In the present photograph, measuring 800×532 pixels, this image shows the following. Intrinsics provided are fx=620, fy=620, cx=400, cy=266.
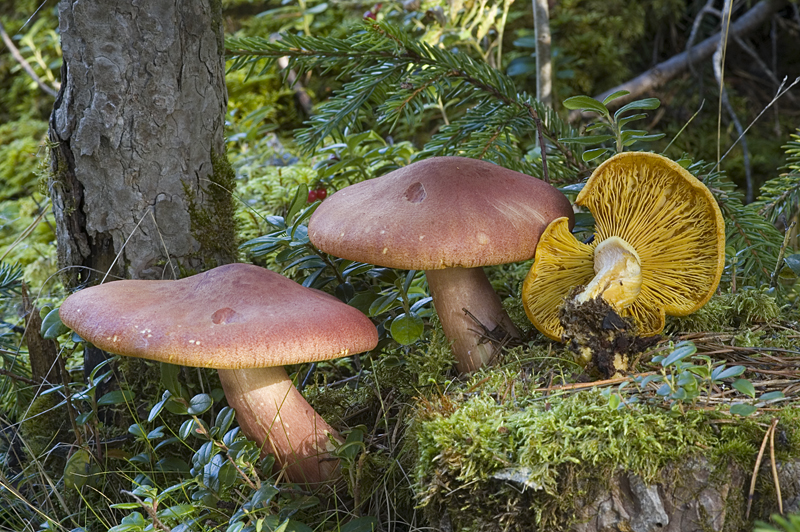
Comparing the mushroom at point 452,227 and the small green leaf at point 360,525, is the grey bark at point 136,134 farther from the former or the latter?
the small green leaf at point 360,525

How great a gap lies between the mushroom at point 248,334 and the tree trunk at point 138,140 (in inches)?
17.4

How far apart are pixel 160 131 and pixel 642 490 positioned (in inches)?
77.5

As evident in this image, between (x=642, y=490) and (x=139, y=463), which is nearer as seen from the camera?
(x=642, y=490)

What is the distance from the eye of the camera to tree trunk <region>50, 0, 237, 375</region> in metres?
2.20

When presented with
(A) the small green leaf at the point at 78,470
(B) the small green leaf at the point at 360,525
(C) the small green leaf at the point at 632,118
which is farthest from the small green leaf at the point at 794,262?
(A) the small green leaf at the point at 78,470

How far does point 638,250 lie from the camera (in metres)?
2.05

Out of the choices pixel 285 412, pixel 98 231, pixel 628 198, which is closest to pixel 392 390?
pixel 285 412

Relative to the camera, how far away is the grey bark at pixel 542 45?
3.21 meters

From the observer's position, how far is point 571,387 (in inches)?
70.5

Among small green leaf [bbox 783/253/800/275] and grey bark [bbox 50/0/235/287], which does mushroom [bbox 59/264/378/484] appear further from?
small green leaf [bbox 783/253/800/275]

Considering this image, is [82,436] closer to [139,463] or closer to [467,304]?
[139,463]

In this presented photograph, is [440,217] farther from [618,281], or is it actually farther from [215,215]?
[215,215]

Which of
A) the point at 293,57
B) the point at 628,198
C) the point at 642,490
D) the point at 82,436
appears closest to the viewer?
the point at 642,490

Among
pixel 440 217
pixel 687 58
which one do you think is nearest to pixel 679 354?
pixel 440 217
